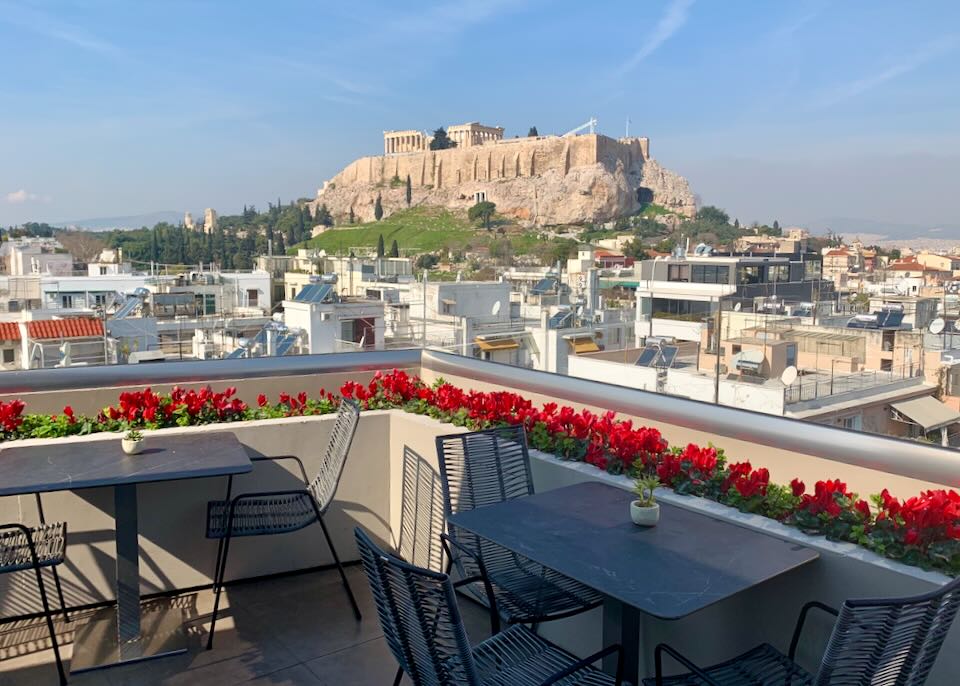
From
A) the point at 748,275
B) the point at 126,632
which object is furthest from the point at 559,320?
the point at 126,632

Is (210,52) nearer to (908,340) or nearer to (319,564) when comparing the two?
(908,340)

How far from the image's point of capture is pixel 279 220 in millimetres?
93312

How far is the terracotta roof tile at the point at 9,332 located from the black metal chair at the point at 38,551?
15154 mm

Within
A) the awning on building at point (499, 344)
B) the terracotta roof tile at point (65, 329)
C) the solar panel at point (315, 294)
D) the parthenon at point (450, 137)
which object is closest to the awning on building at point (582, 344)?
the awning on building at point (499, 344)

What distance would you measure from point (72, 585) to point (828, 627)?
249 centimetres

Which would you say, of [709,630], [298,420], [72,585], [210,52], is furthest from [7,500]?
[210,52]

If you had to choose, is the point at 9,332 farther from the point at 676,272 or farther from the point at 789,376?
the point at 676,272

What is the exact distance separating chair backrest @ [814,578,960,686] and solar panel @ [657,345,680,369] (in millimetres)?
6580

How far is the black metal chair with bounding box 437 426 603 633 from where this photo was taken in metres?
2.09

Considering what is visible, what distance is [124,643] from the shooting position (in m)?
2.57

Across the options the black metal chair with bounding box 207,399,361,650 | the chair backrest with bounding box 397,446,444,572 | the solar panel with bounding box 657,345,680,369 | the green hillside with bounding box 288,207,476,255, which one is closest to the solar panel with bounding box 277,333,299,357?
the solar panel with bounding box 657,345,680,369

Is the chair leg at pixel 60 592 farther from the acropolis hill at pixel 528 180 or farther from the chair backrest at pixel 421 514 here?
the acropolis hill at pixel 528 180

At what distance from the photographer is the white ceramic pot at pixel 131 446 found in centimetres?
260

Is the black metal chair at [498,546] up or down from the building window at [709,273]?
down
